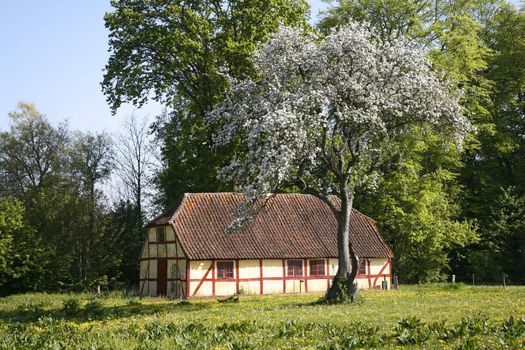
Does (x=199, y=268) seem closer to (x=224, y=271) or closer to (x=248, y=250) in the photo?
(x=224, y=271)

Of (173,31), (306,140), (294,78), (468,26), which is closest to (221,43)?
(173,31)

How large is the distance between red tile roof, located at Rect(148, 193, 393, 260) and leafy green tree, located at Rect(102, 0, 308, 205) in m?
3.31

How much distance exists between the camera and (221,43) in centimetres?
4053

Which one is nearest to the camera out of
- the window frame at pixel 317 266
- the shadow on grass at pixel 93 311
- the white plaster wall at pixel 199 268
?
the shadow on grass at pixel 93 311

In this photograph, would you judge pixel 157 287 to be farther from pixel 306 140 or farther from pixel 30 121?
pixel 30 121


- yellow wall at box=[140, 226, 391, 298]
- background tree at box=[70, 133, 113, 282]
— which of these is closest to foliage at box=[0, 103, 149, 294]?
background tree at box=[70, 133, 113, 282]

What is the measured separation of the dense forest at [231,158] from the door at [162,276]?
613 centimetres

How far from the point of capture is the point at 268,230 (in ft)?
134

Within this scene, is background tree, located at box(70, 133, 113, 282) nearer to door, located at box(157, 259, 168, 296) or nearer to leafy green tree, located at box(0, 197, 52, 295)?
leafy green tree, located at box(0, 197, 52, 295)

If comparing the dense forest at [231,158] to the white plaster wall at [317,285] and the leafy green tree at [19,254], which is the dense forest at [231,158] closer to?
the leafy green tree at [19,254]

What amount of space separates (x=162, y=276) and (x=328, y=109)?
57.2ft

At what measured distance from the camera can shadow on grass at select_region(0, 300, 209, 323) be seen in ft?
86.7

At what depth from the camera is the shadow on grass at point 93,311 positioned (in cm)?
2642

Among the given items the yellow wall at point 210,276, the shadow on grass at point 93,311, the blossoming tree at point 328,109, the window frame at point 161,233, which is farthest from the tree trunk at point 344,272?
the window frame at point 161,233
